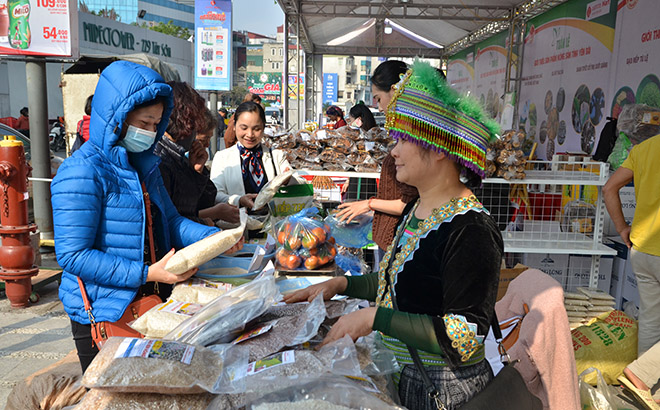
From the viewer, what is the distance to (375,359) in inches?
53.9

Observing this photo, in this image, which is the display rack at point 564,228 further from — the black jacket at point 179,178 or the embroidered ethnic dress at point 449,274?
the embroidered ethnic dress at point 449,274

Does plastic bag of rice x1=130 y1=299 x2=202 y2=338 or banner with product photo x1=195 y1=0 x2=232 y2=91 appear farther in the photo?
banner with product photo x1=195 y1=0 x2=232 y2=91

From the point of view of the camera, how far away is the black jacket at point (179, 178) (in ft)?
9.24

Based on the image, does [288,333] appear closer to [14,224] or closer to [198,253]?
[198,253]

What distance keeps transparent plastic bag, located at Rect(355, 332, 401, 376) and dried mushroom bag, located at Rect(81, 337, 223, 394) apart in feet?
1.22

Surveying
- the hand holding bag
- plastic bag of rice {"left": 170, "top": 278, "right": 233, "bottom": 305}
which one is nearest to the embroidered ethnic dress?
plastic bag of rice {"left": 170, "top": 278, "right": 233, "bottom": 305}

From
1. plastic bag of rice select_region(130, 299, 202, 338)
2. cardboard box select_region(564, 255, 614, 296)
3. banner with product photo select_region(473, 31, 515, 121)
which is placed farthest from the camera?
banner with product photo select_region(473, 31, 515, 121)

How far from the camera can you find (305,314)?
1.44 metres

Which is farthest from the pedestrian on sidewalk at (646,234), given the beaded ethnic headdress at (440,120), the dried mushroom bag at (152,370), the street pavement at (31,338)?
the street pavement at (31,338)

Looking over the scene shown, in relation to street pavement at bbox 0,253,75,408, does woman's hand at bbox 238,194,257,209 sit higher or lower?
higher

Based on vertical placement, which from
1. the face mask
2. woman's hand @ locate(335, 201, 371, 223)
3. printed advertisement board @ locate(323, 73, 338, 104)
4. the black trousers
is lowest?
the black trousers

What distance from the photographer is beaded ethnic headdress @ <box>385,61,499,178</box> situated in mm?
1416

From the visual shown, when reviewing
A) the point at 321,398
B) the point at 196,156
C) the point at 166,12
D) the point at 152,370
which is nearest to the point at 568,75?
the point at 196,156

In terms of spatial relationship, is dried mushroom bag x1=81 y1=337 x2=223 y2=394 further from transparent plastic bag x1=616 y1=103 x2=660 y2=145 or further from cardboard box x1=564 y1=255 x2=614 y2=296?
transparent plastic bag x1=616 y1=103 x2=660 y2=145
